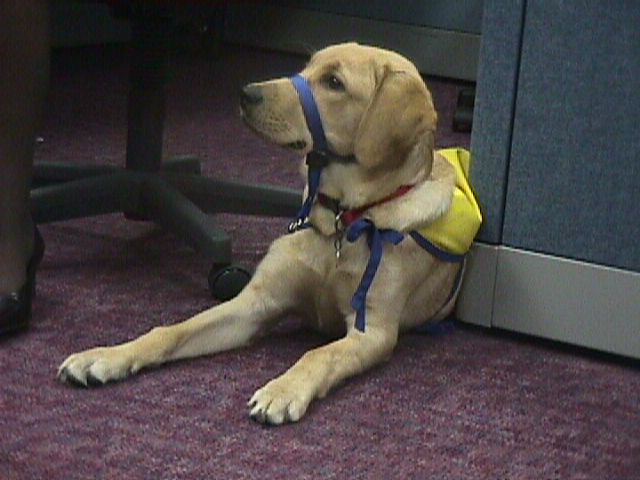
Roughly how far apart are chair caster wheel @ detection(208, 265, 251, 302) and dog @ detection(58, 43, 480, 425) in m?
0.12

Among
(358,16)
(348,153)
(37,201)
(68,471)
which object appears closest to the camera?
(68,471)

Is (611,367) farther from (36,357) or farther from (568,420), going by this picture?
(36,357)

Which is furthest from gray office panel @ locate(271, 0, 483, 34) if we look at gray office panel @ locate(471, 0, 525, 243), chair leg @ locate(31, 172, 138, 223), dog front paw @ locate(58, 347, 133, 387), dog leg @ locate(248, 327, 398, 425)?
dog front paw @ locate(58, 347, 133, 387)

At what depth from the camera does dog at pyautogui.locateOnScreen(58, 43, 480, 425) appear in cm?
179

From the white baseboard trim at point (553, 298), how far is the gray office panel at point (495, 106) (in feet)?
0.18

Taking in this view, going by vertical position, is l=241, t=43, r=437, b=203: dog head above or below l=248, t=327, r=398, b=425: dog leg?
above

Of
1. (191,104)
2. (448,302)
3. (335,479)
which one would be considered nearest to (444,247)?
(448,302)

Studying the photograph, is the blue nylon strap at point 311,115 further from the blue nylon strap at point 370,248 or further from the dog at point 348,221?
the blue nylon strap at point 370,248

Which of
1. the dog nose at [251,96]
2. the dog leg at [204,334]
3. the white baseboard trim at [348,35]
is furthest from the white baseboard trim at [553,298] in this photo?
the white baseboard trim at [348,35]

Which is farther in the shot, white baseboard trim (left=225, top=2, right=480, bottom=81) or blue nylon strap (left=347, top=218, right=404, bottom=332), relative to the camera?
white baseboard trim (left=225, top=2, right=480, bottom=81)

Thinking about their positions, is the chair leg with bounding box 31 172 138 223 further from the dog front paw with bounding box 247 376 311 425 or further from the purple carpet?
the dog front paw with bounding box 247 376 311 425

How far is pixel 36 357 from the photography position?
177 centimetres

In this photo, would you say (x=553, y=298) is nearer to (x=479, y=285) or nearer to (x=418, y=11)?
(x=479, y=285)

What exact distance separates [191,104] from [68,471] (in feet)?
7.85
